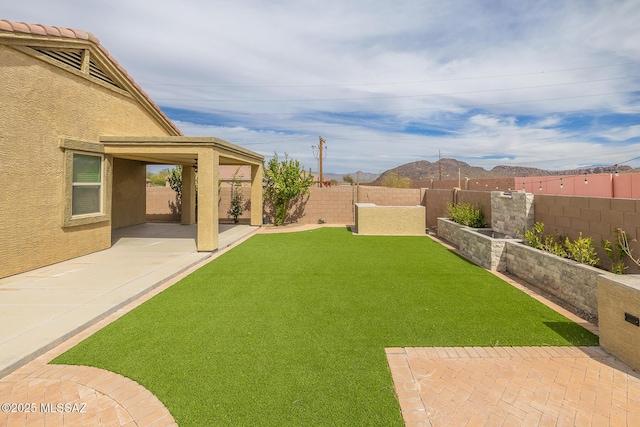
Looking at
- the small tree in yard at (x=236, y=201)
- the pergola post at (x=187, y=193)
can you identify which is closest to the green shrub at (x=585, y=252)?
the small tree in yard at (x=236, y=201)

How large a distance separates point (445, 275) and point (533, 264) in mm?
1858

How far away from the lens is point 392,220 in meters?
14.2

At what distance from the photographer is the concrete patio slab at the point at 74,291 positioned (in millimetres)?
4035

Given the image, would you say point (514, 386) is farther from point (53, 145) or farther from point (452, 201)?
point (452, 201)

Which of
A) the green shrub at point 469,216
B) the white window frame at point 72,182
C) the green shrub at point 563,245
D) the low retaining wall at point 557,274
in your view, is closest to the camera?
the low retaining wall at point 557,274

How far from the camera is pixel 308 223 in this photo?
61.1 feet

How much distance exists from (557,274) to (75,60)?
13117 mm

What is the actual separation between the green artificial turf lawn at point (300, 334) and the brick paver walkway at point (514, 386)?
231 millimetres

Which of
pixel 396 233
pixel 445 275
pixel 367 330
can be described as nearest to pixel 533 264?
pixel 445 275

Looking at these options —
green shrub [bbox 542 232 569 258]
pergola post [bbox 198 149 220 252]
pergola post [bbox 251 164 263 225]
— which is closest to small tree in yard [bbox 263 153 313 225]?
pergola post [bbox 251 164 263 225]

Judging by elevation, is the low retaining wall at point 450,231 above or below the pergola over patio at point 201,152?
below

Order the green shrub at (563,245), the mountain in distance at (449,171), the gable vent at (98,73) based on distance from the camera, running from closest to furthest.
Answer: the green shrub at (563,245) < the gable vent at (98,73) < the mountain in distance at (449,171)

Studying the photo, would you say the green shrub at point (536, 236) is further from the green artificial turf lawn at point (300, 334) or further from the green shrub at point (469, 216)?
the green shrub at point (469, 216)

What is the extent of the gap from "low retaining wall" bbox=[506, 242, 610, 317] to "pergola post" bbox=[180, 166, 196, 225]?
48.5 ft
